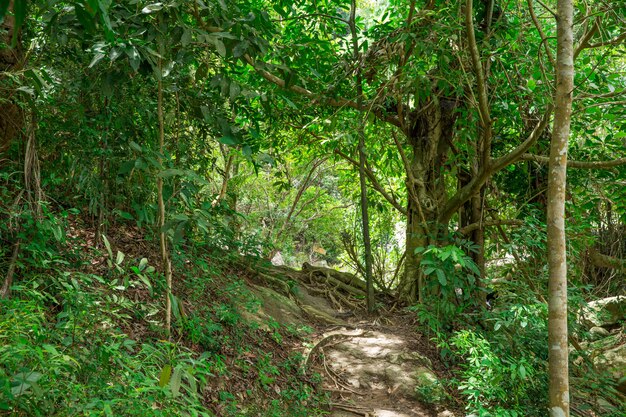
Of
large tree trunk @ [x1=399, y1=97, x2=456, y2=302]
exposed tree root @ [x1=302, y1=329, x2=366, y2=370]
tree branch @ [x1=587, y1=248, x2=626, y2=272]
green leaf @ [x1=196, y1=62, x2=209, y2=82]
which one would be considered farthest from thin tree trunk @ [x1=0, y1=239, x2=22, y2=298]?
tree branch @ [x1=587, y1=248, x2=626, y2=272]

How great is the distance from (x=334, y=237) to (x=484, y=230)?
5.79 m

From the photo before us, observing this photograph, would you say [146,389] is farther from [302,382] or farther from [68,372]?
[302,382]

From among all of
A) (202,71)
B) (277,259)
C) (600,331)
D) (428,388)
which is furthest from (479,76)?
(277,259)

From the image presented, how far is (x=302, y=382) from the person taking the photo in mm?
4930

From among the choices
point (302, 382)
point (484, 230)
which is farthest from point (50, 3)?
point (484, 230)

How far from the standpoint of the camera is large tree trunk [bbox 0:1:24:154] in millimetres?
3533

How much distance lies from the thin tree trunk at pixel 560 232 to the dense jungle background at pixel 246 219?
0.80ft

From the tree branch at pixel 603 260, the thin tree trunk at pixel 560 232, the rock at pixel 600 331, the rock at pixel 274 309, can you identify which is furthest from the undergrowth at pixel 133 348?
the rock at pixel 600 331

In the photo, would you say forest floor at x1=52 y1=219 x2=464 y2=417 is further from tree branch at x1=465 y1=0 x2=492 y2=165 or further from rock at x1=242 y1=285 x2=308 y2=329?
tree branch at x1=465 y1=0 x2=492 y2=165

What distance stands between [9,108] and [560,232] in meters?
4.09

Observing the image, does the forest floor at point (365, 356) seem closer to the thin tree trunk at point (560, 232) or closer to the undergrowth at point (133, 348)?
the undergrowth at point (133, 348)

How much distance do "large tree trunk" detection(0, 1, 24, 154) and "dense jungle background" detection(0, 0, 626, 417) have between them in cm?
2

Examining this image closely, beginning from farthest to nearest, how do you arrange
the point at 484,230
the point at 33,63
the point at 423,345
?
the point at 484,230 → the point at 423,345 → the point at 33,63

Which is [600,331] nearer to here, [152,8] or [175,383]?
[175,383]
